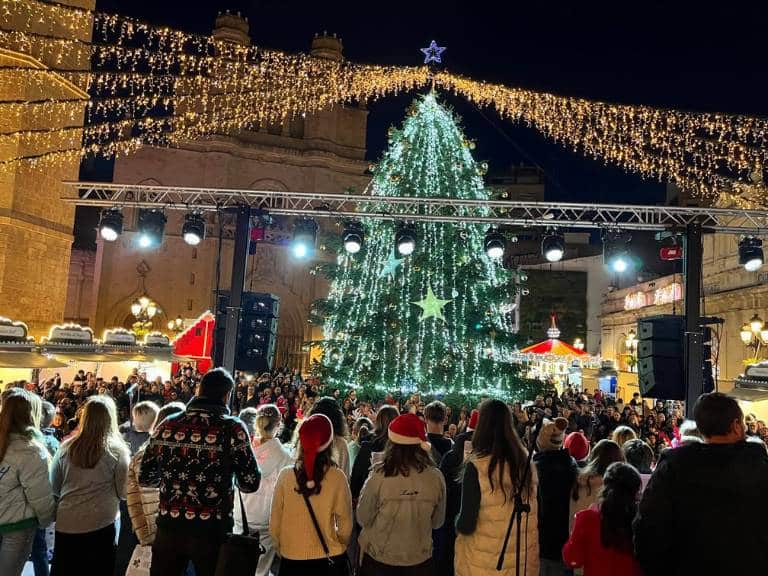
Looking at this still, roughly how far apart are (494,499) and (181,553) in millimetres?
1879

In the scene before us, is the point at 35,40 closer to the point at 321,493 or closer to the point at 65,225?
the point at 65,225

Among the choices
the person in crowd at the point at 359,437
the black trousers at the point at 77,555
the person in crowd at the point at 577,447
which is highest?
the person in crowd at the point at 577,447

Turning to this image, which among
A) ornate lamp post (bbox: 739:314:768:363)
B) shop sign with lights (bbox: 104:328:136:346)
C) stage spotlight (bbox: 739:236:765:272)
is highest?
stage spotlight (bbox: 739:236:765:272)

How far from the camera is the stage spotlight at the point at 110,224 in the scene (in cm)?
1212

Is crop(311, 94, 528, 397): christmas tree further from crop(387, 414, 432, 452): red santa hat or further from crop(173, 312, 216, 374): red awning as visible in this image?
crop(387, 414, 432, 452): red santa hat

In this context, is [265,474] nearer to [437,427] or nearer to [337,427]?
[337,427]

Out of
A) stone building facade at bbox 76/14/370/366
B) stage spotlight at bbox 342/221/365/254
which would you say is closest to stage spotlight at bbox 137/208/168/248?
stage spotlight at bbox 342/221/365/254

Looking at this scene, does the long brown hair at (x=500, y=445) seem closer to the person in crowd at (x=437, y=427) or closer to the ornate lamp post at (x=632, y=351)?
the person in crowd at (x=437, y=427)

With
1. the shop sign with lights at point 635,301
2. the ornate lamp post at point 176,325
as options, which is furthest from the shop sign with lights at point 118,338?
the shop sign with lights at point 635,301

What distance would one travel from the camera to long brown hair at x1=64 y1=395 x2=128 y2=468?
4.36 metres

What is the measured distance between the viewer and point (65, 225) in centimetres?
2242

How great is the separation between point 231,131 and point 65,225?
14.9 meters

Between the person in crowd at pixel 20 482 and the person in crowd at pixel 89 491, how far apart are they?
5.0 inches

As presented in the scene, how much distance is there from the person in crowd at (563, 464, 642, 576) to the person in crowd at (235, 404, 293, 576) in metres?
2.12
